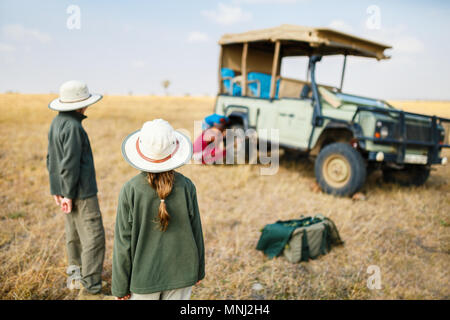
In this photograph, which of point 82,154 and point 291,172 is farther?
point 291,172

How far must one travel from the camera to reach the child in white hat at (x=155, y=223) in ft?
5.25

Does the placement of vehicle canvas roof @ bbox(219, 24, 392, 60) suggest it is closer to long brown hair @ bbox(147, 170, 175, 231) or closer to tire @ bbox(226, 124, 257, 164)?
tire @ bbox(226, 124, 257, 164)

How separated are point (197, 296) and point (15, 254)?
2040 millimetres

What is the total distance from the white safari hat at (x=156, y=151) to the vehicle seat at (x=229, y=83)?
19.7 ft

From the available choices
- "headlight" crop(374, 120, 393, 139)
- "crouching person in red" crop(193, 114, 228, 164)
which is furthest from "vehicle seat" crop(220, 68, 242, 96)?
"headlight" crop(374, 120, 393, 139)

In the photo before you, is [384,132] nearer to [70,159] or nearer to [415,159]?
[415,159]

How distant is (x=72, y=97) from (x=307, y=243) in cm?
280

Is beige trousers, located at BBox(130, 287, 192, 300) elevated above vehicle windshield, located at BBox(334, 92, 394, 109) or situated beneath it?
situated beneath

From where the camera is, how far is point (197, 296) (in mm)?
2668

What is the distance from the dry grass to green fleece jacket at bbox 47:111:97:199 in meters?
0.83

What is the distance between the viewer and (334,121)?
17.1ft

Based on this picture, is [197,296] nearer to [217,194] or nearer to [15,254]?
[15,254]

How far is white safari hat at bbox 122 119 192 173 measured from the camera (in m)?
1.56
